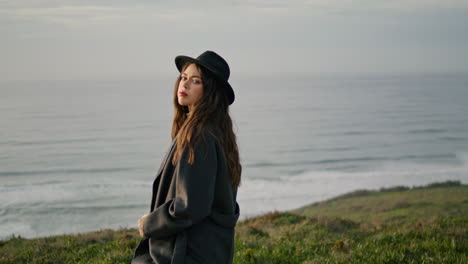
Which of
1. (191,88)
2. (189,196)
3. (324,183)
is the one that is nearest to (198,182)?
(189,196)

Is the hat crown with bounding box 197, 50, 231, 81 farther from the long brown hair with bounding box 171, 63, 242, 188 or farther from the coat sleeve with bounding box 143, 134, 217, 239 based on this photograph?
the coat sleeve with bounding box 143, 134, 217, 239

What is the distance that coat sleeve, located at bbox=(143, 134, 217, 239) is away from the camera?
10.4 ft

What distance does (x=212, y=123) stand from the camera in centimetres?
349

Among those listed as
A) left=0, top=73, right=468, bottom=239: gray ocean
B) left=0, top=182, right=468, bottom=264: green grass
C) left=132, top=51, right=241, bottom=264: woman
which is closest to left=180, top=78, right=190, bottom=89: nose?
left=132, top=51, right=241, bottom=264: woman

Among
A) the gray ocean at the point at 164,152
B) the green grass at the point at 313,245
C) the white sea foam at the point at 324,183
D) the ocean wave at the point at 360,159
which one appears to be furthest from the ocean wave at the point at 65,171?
the green grass at the point at 313,245

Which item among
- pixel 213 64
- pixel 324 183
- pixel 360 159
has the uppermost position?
pixel 213 64

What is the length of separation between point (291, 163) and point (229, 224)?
58292 mm

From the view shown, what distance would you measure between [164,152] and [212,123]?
61.1 meters

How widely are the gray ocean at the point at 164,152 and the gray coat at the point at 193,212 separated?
0.58 meters

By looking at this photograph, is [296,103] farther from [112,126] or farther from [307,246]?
[307,246]

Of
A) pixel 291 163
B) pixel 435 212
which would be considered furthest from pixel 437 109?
pixel 435 212

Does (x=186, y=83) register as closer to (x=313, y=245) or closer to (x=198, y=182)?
(x=198, y=182)

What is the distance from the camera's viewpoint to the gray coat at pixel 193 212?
3.20 meters

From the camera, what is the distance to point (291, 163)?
61.3m
